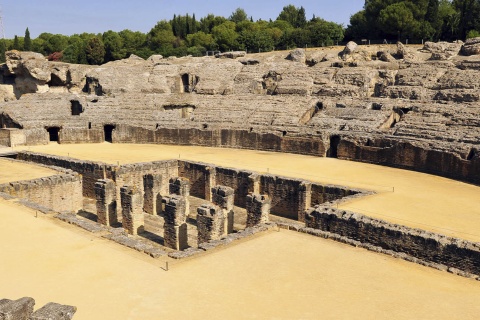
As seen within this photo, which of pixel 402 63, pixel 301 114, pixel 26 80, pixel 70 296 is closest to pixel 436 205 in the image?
pixel 70 296

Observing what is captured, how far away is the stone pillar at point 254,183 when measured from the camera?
17.2 metres

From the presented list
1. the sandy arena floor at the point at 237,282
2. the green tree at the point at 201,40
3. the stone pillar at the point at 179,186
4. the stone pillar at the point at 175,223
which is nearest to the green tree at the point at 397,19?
the green tree at the point at 201,40

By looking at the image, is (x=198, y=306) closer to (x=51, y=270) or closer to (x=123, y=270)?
(x=123, y=270)

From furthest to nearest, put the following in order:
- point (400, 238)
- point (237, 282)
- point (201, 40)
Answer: point (201, 40), point (400, 238), point (237, 282)

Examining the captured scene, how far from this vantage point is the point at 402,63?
2967 cm

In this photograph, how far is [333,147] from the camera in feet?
73.0

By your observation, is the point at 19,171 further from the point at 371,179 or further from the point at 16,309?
the point at 16,309

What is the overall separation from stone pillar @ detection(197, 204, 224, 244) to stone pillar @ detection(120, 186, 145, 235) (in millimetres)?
2752

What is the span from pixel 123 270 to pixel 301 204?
8165 millimetres

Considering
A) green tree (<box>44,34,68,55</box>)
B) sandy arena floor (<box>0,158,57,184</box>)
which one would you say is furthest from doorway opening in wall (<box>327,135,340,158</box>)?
green tree (<box>44,34,68,55</box>)

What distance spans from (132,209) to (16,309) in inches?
345

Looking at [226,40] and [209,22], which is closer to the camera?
[226,40]

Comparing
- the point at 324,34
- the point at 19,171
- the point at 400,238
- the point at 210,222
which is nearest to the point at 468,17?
the point at 324,34

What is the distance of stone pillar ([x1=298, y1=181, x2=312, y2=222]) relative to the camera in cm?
1598
